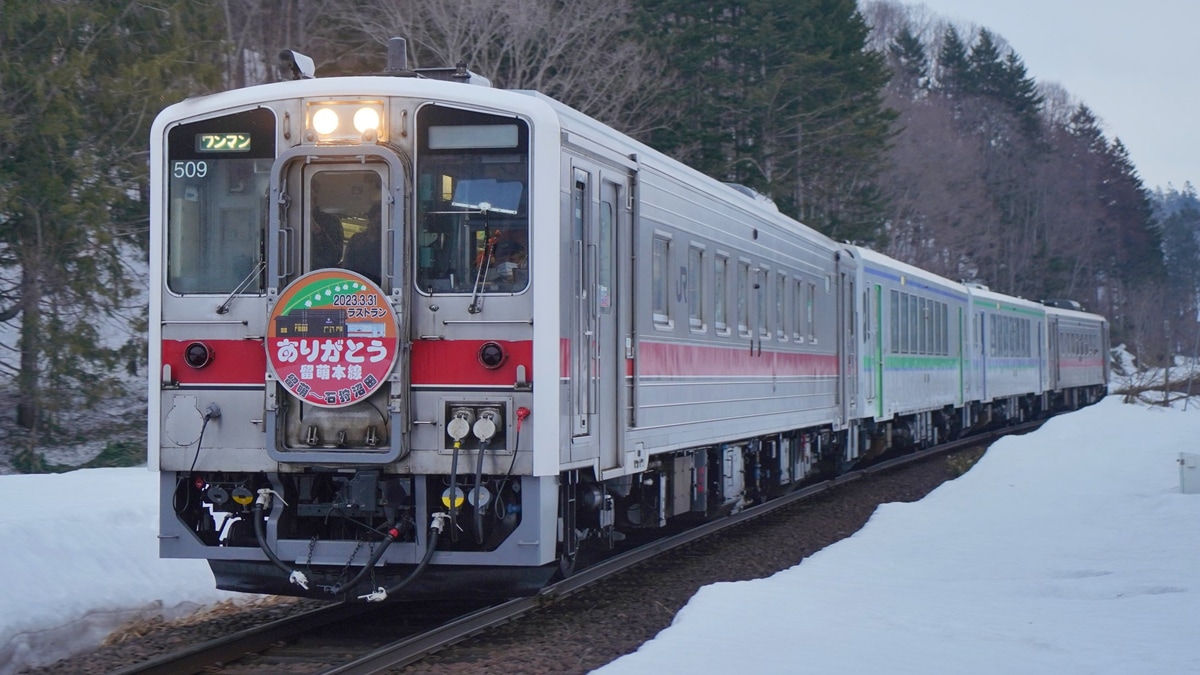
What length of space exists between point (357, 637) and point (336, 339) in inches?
75.0

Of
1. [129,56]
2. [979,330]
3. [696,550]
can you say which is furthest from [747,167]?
[696,550]

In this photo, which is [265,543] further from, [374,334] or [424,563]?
[374,334]

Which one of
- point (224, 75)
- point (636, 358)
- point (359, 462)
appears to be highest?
point (224, 75)

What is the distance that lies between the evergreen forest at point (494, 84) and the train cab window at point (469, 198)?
11.9 metres

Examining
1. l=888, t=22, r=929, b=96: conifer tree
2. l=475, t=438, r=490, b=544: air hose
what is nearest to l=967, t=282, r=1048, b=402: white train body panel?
l=475, t=438, r=490, b=544: air hose

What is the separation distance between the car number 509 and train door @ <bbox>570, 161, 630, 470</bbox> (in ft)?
7.20

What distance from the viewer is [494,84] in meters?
26.9

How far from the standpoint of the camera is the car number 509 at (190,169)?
824 centimetres

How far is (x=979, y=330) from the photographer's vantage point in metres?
28.8

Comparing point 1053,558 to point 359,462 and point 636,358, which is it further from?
point 359,462

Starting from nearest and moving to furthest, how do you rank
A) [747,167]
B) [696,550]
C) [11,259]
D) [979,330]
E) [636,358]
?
1. [636,358]
2. [696,550]
3. [11,259]
4. [979,330]
5. [747,167]

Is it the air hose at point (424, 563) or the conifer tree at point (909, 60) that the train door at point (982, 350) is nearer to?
the air hose at point (424, 563)

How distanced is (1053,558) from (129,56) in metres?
14.9

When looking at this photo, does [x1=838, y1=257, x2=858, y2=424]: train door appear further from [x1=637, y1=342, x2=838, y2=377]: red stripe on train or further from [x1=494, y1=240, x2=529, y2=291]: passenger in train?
[x1=494, y1=240, x2=529, y2=291]: passenger in train
